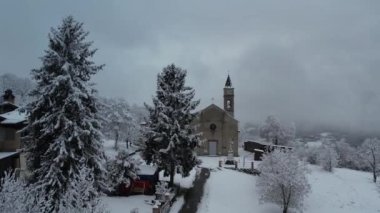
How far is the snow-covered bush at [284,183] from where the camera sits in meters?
29.2

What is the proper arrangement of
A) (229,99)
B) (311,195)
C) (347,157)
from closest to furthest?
1. (311,195)
2. (229,99)
3. (347,157)

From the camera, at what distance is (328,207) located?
31328mm

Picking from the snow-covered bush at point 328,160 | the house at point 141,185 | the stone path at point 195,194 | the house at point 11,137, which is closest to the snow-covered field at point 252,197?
the stone path at point 195,194

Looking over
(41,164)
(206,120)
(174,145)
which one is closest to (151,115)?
(174,145)

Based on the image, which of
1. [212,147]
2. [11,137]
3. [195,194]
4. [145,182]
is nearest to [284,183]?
[195,194]

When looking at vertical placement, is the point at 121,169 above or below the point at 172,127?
below

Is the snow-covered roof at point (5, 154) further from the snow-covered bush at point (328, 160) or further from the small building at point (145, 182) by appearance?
the snow-covered bush at point (328, 160)

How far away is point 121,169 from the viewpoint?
2834 cm

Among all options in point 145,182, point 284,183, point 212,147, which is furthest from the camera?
point 212,147

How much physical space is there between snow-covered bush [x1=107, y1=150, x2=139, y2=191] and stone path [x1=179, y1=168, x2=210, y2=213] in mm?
4450

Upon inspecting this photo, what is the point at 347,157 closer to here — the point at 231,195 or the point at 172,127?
the point at 231,195

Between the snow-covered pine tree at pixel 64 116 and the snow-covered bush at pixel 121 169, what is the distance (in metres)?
5.85

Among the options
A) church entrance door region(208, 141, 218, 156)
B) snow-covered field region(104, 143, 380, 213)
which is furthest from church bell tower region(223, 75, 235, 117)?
snow-covered field region(104, 143, 380, 213)

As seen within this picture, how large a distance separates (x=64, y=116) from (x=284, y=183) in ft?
56.6
